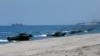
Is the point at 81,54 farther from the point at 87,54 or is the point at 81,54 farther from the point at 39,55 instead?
the point at 39,55

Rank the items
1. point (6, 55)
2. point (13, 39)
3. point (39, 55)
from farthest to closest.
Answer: point (13, 39)
point (6, 55)
point (39, 55)

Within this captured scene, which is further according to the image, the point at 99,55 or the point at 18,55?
the point at 18,55

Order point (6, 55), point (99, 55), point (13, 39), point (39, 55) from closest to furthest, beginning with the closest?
point (99, 55) → point (39, 55) → point (6, 55) → point (13, 39)

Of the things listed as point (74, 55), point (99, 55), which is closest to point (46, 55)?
point (74, 55)

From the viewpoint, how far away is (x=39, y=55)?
1479 centimetres

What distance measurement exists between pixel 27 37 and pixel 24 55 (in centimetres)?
2631

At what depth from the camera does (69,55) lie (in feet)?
46.3

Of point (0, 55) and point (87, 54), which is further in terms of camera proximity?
point (0, 55)

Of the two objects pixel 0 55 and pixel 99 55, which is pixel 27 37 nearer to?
pixel 0 55

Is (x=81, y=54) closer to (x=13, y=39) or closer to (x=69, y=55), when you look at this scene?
(x=69, y=55)

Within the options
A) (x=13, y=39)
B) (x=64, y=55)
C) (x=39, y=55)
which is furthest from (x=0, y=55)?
(x=13, y=39)

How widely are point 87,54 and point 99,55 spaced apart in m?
0.65

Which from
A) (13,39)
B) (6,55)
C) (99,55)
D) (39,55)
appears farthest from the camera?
(13,39)

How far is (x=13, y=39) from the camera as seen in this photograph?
41.3 metres
